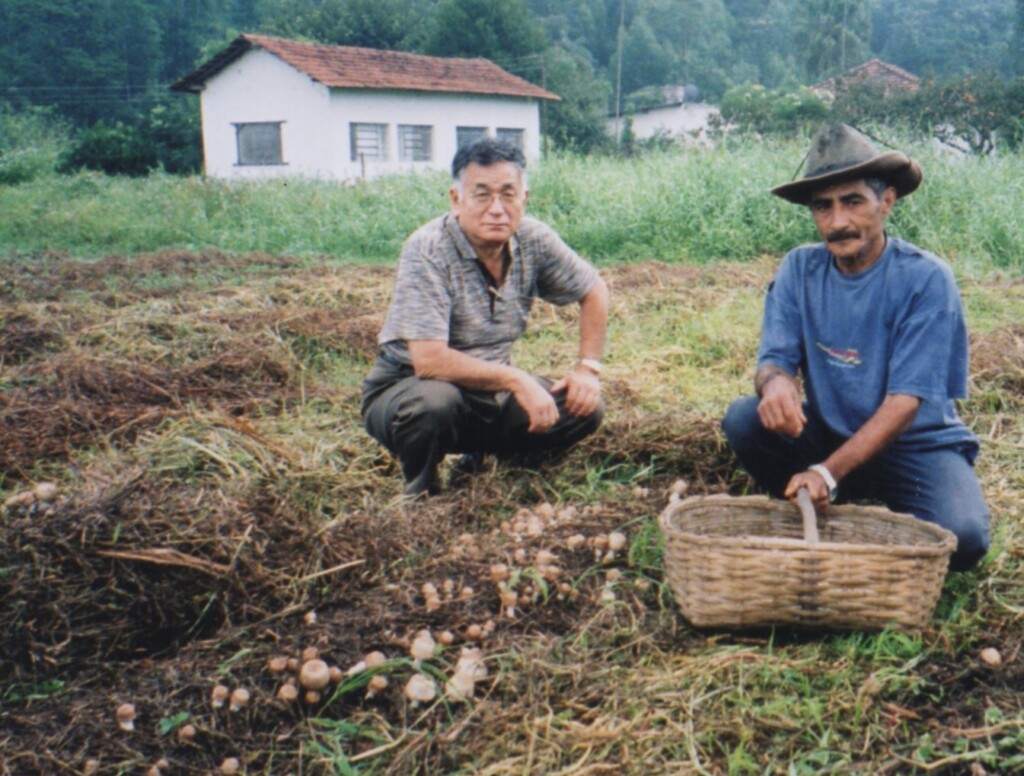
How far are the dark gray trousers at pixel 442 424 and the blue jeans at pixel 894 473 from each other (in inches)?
26.8

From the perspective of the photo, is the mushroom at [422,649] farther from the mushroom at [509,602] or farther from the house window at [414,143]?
the house window at [414,143]

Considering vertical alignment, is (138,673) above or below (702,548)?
below

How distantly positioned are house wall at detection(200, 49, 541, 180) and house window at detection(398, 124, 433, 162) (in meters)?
0.17

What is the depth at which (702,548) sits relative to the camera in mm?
2250

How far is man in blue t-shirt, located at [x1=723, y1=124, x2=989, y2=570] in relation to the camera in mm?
2578

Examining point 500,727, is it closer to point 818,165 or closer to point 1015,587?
point 1015,587

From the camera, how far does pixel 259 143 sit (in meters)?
24.8

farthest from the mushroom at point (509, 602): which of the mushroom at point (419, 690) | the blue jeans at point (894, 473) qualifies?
the blue jeans at point (894, 473)

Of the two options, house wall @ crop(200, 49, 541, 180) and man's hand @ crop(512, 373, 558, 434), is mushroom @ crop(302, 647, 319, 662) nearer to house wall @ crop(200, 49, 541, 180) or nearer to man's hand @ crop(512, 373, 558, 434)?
man's hand @ crop(512, 373, 558, 434)

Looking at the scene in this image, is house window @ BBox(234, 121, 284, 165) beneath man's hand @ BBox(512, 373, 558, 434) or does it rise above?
above

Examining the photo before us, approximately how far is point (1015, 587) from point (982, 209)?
6737mm

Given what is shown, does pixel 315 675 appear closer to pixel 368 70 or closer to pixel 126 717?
pixel 126 717

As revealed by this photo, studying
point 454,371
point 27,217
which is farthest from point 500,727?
point 27,217

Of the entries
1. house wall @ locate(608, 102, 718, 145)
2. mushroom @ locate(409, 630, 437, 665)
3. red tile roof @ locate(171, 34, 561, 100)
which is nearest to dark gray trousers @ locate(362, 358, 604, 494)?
mushroom @ locate(409, 630, 437, 665)
